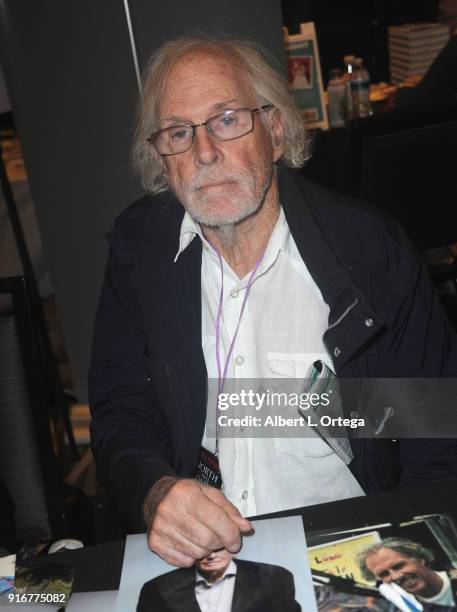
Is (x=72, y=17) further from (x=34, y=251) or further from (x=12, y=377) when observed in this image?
(x=34, y=251)

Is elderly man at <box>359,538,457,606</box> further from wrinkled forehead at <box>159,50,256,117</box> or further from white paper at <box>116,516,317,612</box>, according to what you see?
wrinkled forehead at <box>159,50,256,117</box>

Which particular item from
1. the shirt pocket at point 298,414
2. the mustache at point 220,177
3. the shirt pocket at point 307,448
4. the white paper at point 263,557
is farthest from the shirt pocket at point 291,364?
the white paper at point 263,557

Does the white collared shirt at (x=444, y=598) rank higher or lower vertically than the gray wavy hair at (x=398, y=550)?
lower

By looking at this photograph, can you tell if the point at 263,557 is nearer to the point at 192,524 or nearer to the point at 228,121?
the point at 192,524

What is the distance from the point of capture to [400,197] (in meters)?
2.83

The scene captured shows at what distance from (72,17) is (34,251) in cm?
194

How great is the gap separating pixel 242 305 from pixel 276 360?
0.14 m

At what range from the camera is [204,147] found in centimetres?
143

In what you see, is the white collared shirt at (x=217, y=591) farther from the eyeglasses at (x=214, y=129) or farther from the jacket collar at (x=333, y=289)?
the eyeglasses at (x=214, y=129)

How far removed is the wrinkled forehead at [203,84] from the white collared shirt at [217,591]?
969 mm

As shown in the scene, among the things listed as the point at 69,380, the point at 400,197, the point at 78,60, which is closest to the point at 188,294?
the point at 78,60

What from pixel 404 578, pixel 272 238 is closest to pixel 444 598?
pixel 404 578

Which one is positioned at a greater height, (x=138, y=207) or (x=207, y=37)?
(x=207, y=37)

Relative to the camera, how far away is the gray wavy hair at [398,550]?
0.86 metres
